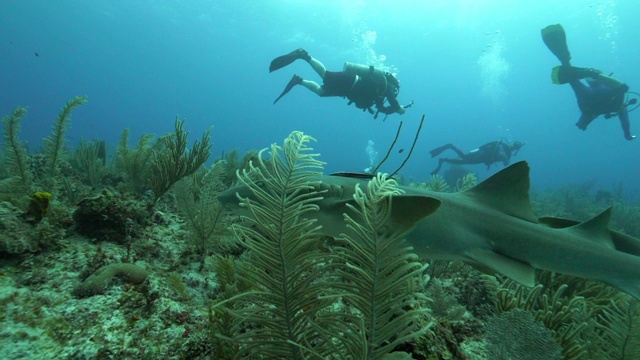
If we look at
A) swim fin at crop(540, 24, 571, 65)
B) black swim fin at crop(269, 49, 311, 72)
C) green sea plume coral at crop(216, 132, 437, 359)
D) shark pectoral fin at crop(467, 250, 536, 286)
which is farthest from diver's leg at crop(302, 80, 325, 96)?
swim fin at crop(540, 24, 571, 65)

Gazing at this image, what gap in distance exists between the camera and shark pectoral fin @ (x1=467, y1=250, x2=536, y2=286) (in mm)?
2467

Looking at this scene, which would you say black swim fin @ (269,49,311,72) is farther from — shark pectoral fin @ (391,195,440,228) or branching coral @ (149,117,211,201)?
shark pectoral fin @ (391,195,440,228)

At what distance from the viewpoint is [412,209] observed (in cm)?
181

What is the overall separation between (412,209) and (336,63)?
8230 centimetres

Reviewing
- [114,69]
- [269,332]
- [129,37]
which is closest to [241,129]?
[114,69]

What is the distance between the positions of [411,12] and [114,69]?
107 metres

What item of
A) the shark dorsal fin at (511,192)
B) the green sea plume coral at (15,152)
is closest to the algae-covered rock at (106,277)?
the shark dorsal fin at (511,192)

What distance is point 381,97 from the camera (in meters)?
14.6

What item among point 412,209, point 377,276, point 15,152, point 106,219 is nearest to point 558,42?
point 412,209

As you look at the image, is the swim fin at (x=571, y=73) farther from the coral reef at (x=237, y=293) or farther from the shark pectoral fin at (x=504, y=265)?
the shark pectoral fin at (x=504, y=265)

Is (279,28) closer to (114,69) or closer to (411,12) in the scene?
(411,12)

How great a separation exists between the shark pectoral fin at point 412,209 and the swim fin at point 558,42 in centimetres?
2177

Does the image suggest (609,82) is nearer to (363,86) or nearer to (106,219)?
(363,86)

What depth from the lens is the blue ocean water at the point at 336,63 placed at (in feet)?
210
